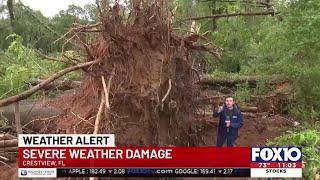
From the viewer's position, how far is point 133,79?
256 inches

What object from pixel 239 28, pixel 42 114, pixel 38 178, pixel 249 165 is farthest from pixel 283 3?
pixel 38 178

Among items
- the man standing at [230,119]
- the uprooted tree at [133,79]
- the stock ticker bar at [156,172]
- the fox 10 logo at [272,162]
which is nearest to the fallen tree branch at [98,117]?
the uprooted tree at [133,79]

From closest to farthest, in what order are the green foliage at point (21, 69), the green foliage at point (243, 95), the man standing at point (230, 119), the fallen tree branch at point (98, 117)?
the fallen tree branch at point (98, 117) → the man standing at point (230, 119) → the green foliage at point (21, 69) → the green foliage at point (243, 95)

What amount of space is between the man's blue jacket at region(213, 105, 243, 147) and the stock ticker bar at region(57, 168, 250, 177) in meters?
1.67

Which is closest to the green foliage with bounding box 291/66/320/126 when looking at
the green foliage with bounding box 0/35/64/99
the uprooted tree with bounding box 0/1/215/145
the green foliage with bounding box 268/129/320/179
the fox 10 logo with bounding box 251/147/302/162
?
the green foliage with bounding box 268/129/320/179

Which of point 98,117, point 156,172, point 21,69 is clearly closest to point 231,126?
point 156,172

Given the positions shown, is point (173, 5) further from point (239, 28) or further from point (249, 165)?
point (239, 28)

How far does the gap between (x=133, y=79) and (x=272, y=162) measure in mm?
2169

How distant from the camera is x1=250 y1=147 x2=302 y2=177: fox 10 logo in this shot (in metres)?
5.64

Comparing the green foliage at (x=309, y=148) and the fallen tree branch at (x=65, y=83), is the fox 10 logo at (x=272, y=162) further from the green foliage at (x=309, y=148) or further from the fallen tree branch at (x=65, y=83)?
the fallen tree branch at (x=65, y=83)

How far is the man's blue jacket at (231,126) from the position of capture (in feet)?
24.2

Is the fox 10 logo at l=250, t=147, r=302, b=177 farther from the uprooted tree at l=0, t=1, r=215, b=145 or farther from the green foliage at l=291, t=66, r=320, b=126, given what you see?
the green foliage at l=291, t=66, r=320, b=126

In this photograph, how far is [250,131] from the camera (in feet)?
31.6

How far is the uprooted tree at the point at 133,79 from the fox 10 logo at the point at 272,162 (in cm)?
143
